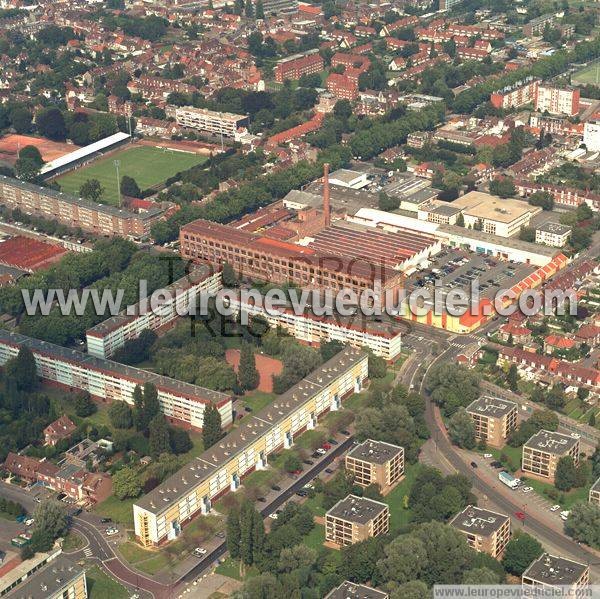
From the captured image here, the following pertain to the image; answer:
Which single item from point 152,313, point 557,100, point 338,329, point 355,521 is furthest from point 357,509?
point 557,100

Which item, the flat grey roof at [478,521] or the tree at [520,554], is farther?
the flat grey roof at [478,521]

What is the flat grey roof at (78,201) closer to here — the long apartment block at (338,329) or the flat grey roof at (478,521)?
the long apartment block at (338,329)

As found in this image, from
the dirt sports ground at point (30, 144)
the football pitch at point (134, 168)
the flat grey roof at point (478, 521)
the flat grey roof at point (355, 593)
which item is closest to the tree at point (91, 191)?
the football pitch at point (134, 168)

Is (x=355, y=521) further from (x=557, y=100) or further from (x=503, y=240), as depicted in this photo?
(x=557, y=100)

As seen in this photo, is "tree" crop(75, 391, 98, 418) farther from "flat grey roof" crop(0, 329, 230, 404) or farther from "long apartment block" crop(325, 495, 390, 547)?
"long apartment block" crop(325, 495, 390, 547)

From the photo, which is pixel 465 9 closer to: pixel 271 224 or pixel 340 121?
pixel 340 121
